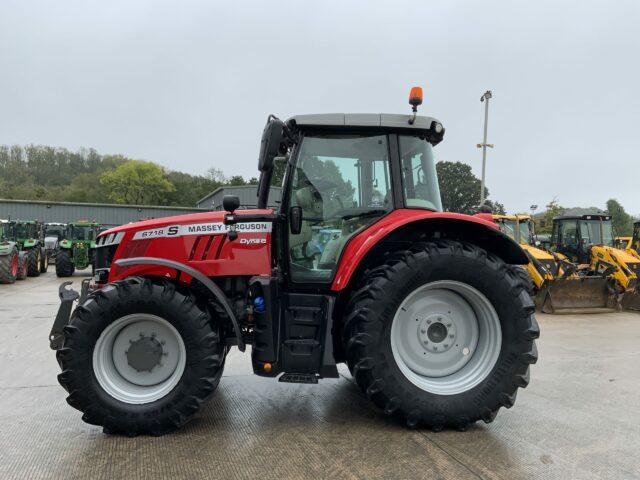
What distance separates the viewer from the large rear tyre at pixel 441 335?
311cm

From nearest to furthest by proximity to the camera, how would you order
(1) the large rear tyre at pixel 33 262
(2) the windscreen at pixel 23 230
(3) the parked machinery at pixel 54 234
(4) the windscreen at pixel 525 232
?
(4) the windscreen at pixel 525 232 → (1) the large rear tyre at pixel 33 262 → (2) the windscreen at pixel 23 230 → (3) the parked machinery at pixel 54 234

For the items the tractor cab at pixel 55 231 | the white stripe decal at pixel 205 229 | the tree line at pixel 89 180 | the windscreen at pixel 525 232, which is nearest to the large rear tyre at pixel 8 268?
the tractor cab at pixel 55 231

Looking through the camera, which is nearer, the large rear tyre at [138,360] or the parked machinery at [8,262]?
the large rear tyre at [138,360]

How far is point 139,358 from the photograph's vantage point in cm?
320

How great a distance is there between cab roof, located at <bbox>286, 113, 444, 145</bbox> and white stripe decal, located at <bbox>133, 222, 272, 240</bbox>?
0.75 meters

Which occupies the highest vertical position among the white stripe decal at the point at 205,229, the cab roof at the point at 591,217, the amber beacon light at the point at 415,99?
the amber beacon light at the point at 415,99

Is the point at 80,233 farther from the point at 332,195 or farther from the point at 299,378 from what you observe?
the point at 299,378

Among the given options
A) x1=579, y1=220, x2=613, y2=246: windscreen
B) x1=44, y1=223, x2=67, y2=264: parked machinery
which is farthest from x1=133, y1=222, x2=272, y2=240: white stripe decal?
x1=44, y1=223, x2=67, y2=264: parked machinery

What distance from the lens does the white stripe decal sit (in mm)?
3455

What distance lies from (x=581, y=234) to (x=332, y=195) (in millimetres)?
11823

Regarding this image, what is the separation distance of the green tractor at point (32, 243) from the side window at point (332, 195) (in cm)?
1660

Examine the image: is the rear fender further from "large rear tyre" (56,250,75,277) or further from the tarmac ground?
"large rear tyre" (56,250,75,277)

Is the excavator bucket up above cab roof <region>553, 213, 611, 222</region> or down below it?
below

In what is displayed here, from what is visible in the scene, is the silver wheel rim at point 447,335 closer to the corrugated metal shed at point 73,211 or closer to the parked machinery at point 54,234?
the parked machinery at point 54,234
